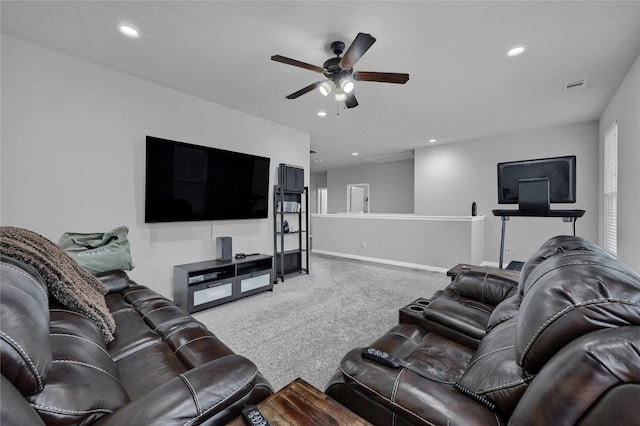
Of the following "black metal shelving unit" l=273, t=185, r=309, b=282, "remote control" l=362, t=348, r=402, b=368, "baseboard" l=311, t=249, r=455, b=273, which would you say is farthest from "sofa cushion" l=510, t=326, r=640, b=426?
"baseboard" l=311, t=249, r=455, b=273

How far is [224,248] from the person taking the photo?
3.50 meters

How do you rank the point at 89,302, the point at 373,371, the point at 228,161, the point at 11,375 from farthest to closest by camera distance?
1. the point at 228,161
2. the point at 89,302
3. the point at 373,371
4. the point at 11,375

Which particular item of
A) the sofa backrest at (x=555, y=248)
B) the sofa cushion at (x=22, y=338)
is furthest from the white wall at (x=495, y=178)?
the sofa cushion at (x=22, y=338)

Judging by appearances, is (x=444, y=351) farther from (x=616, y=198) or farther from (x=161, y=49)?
(x=616, y=198)

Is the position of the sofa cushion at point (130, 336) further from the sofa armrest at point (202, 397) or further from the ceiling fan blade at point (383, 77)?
the ceiling fan blade at point (383, 77)

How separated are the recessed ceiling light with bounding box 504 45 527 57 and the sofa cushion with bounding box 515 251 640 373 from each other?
246 cm

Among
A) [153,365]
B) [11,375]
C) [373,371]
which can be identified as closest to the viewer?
[11,375]

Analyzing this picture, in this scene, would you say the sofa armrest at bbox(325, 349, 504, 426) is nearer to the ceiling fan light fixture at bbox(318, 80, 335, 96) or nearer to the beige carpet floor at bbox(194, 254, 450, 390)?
the beige carpet floor at bbox(194, 254, 450, 390)

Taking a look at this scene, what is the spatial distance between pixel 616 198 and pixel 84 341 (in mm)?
5271

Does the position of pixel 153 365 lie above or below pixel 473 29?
below

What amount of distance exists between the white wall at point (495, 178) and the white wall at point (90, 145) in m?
4.87

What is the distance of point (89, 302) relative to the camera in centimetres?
135

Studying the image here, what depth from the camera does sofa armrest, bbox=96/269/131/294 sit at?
6.88 feet

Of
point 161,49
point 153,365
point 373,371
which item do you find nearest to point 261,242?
point 161,49
